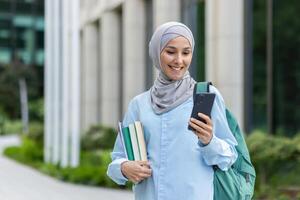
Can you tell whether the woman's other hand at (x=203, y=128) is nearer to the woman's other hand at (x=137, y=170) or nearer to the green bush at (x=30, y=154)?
the woman's other hand at (x=137, y=170)

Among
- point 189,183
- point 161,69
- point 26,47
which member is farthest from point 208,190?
point 26,47

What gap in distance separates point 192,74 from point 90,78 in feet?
46.5


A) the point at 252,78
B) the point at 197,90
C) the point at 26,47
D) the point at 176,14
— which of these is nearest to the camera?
the point at 197,90

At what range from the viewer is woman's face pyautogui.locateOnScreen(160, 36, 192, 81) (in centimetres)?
260

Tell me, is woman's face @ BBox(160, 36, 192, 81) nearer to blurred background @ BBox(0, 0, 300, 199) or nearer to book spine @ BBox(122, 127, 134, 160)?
book spine @ BBox(122, 127, 134, 160)

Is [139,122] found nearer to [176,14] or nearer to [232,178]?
[232,178]

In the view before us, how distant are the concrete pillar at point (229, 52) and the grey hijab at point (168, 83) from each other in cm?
1237

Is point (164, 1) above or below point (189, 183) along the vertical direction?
above

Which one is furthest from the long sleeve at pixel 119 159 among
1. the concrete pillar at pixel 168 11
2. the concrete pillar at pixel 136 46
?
the concrete pillar at pixel 136 46

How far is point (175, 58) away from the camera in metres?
2.60

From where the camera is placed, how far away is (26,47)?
187 ft

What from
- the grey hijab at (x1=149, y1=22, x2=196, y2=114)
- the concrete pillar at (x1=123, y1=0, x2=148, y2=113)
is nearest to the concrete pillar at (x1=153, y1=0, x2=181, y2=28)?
the concrete pillar at (x1=123, y1=0, x2=148, y2=113)

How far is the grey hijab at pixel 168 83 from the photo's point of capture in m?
2.60

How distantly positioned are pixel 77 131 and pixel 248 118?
16.1ft
